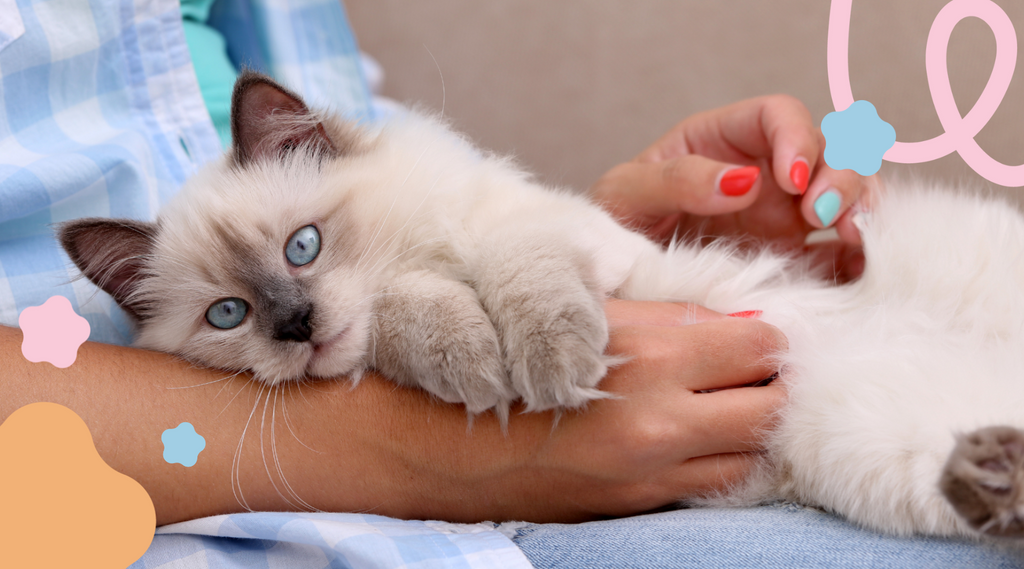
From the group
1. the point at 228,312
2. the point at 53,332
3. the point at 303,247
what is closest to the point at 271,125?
the point at 303,247

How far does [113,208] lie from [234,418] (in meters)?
0.64

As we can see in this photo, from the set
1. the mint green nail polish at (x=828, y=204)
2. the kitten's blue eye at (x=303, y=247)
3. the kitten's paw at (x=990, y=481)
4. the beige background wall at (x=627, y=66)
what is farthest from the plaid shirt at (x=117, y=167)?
the mint green nail polish at (x=828, y=204)

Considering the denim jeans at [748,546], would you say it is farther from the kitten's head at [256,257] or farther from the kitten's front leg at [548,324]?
the kitten's head at [256,257]

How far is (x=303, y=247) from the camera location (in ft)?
3.51

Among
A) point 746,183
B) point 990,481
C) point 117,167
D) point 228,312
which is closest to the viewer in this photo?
point 990,481

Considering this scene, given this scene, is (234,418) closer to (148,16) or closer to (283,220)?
(283,220)

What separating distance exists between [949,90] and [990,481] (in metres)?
1.29

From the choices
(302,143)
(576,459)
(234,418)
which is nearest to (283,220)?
(302,143)

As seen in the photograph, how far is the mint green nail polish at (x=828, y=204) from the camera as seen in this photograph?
1.42 metres

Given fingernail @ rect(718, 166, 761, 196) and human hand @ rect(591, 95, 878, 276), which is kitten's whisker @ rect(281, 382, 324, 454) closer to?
human hand @ rect(591, 95, 878, 276)

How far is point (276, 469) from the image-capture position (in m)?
1.02

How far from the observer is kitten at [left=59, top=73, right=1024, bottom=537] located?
84 centimetres

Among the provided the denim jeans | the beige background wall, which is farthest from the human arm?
the beige background wall

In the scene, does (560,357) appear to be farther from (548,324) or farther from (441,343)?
(441,343)
